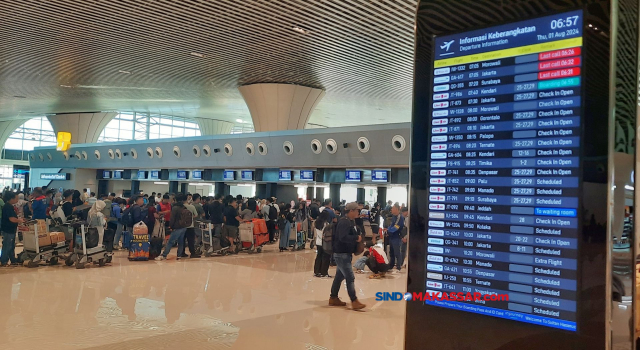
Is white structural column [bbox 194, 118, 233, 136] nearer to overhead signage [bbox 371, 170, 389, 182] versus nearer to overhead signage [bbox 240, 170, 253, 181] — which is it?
overhead signage [bbox 240, 170, 253, 181]

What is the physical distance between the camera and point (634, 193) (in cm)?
212

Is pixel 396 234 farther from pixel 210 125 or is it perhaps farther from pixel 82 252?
pixel 210 125

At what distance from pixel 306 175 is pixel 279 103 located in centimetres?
299

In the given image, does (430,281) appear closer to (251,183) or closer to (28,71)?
(28,71)

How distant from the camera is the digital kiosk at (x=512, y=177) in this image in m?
2.14

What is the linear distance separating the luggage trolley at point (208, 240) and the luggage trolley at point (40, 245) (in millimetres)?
3805

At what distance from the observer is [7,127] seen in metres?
42.4

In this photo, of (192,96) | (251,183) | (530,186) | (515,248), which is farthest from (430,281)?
(192,96)

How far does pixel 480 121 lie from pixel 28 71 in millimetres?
19285

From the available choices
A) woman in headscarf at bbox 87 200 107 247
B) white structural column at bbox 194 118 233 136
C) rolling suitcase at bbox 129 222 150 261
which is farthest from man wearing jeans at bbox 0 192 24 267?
white structural column at bbox 194 118 233 136

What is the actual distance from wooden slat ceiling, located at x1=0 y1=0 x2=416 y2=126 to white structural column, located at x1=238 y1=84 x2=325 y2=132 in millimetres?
459

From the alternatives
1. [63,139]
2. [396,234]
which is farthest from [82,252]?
[63,139]

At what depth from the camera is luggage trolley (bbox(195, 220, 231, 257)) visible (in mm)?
14648

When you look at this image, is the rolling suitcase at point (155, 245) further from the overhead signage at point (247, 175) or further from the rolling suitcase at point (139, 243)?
the overhead signage at point (247, 175)
